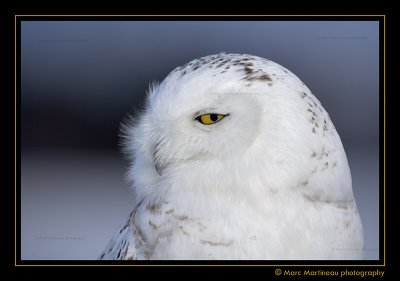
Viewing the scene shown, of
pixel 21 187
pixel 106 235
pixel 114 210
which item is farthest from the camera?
pixel 114 210

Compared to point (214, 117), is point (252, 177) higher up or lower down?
lower down

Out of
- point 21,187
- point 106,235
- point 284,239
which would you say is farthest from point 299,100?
point 106,235

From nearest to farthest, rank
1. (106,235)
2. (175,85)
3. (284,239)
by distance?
(284,239)
(175,85)
(106,235)

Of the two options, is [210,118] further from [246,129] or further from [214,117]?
[246,129]

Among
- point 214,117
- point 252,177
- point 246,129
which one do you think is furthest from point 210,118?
point 252,177

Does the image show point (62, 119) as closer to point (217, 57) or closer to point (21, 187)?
point (21, 187)
